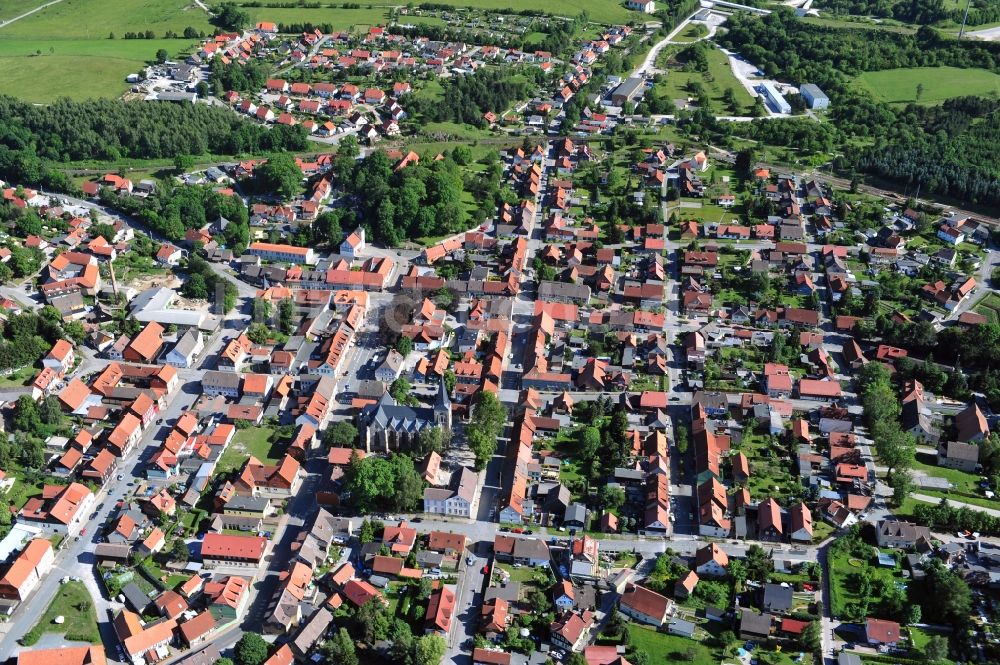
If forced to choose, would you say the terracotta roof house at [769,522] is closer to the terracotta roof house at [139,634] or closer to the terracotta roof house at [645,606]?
the terracotta roof house at [645,606]

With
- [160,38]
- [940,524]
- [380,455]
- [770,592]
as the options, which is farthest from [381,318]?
[160,38]

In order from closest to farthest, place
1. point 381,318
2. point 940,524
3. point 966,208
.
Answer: point 940,524
point 381,318
point 966,208

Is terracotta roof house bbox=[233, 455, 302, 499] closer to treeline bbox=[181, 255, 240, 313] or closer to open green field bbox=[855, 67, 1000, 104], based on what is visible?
treeline bbox=[181, 255, 240, 313]

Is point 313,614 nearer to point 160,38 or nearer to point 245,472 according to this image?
point 245,472

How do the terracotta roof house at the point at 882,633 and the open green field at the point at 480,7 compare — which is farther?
the open green field at the point at 480,7

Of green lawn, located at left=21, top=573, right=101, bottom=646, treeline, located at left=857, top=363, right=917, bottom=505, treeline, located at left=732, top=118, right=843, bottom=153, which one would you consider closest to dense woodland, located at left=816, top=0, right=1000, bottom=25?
treeline, located at left=732, top=118, right=843, bottom=153

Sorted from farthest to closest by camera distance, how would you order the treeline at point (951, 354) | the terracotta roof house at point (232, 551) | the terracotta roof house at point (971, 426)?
the treeline at point (951, 354) < the terracotta roof house at point (971, 426) < the terracotta roof house at point (232, 551)

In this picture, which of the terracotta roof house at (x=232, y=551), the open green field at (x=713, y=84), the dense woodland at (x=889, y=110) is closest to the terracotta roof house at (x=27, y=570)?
the terracotta roof house at (x=232, y=551)
